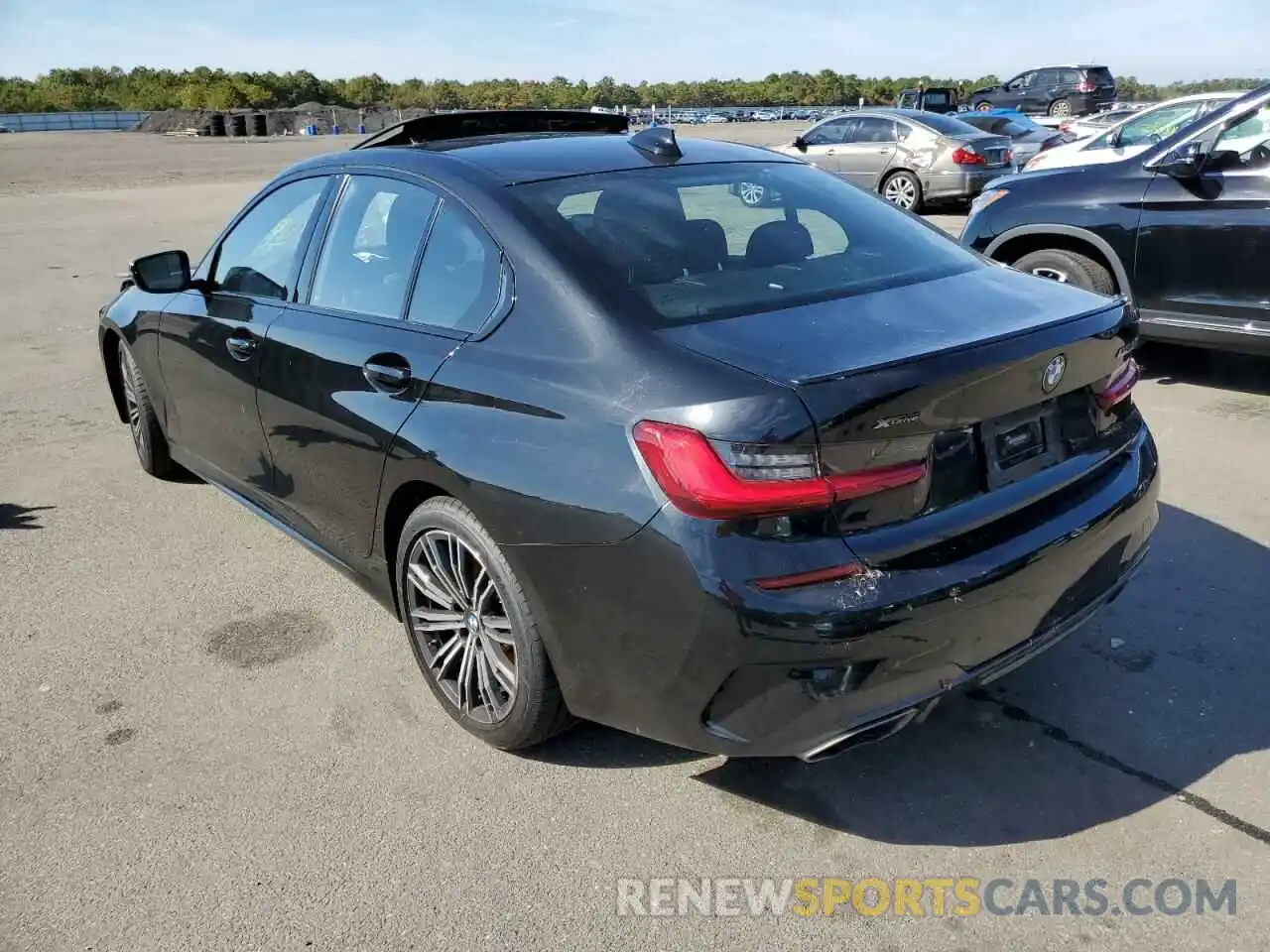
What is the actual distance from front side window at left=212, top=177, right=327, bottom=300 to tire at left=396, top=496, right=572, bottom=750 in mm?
1288

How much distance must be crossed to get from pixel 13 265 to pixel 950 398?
13.2m

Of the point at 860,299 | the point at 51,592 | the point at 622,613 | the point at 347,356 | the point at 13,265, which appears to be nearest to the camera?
the point at 622,613

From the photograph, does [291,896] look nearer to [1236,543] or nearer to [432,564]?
[432,564]

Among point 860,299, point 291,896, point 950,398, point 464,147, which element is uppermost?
point 464,147

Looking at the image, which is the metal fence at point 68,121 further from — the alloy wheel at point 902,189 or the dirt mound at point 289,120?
the alloy wheel at point 902,189

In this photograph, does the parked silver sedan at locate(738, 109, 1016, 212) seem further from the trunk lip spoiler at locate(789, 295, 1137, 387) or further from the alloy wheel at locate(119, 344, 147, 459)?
the trunk lip spoiler at locate(789, 295, 1137, 387)

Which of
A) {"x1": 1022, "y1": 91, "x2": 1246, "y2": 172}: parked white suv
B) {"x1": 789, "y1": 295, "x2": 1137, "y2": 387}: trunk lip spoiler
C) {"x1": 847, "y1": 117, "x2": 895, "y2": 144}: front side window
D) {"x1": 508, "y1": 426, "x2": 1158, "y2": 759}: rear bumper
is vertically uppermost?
{"x1": 847, "y1": 117, "x2": 895, "y2": 144}: front side window

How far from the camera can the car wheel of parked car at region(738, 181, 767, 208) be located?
3533 mm

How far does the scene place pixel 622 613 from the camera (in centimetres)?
251

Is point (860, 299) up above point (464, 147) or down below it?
below

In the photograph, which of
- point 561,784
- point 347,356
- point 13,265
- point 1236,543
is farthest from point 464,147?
point 13,265

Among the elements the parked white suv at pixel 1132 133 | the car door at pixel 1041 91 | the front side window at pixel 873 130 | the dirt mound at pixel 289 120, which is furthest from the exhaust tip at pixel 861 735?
the dirt mound at pixel 289 120

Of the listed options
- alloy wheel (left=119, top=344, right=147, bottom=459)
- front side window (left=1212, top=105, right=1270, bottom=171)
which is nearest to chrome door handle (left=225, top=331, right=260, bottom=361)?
alloy wheel (left=119, top=344, right=147, bottom=459)

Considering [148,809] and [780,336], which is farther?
[148,809]
